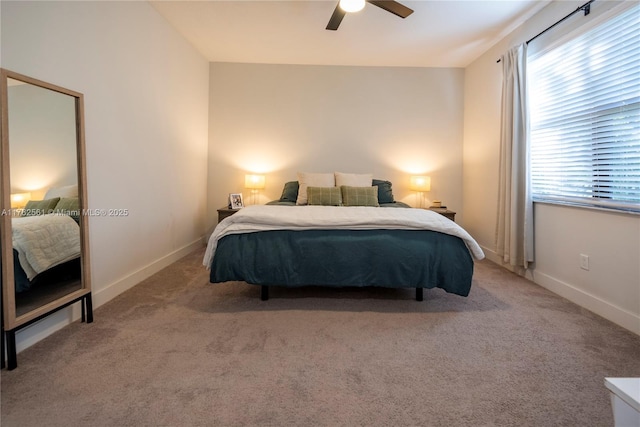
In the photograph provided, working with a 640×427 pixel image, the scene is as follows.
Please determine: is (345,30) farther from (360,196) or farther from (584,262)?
(584,262)

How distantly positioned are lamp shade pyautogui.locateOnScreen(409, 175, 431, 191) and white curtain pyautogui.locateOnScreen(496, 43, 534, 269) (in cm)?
104

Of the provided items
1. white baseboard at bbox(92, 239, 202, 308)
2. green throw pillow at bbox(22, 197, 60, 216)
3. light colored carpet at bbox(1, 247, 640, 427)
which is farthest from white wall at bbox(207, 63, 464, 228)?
green throw pillow at bbox(22, 197, 60, 216)

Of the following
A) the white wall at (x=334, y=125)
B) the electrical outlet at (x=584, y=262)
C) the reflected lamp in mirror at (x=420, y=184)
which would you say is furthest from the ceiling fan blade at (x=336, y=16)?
the electrical outlet at (x=584, y=262)

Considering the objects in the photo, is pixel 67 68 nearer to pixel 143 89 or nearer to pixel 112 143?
pixel 112 143

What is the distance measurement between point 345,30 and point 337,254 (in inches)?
96.3

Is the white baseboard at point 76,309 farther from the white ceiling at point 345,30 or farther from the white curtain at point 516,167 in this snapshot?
the white curtain at point 516,167

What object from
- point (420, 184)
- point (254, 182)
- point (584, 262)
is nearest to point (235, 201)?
point (254, 182)

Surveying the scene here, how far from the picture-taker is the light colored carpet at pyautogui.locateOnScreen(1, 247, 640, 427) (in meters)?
1.13

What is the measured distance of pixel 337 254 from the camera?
80.0 inches

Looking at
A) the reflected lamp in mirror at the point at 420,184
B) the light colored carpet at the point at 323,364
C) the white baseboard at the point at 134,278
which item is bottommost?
the light colored carpet at the point at 323,364

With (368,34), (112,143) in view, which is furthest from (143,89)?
(368,34)

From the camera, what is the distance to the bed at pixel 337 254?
6.68 feet

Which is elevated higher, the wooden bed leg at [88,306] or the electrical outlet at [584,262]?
the electrical outlet at [584,262]

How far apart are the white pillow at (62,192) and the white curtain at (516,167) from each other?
3456mm
